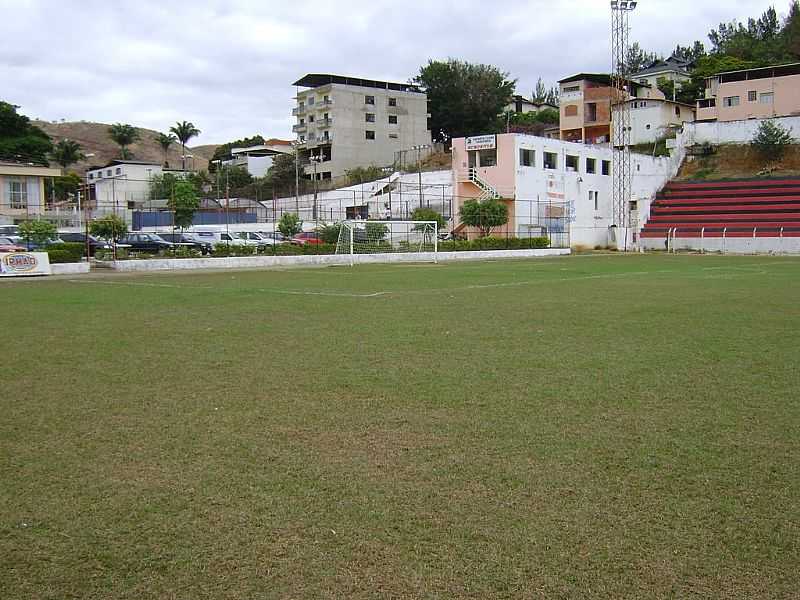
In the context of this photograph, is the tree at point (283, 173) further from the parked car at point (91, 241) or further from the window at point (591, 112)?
the parked car at point (91, 241)

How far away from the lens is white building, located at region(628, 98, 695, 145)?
69.5 metres

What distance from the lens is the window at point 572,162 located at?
5542 cm

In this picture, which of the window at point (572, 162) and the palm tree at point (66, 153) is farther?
the palm tree at point (66, 153)

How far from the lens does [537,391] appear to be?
7199 mm

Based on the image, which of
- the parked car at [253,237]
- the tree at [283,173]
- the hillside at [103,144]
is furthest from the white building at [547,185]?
the hillside at [103,144]

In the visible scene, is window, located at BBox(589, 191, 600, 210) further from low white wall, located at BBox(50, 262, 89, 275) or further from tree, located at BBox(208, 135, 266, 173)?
tree, located at BBox(208, 135, 266, 173)

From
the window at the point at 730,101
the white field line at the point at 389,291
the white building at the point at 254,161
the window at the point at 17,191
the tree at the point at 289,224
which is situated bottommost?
the white field line at the point at 389,291

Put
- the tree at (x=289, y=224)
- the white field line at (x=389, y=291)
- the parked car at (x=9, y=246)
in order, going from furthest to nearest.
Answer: the tree at (x=289, y=224) < the parked car at (x=9, y=246) < the white field line at (x=389, y=291)

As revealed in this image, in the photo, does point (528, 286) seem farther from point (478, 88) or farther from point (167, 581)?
point (478, 88)

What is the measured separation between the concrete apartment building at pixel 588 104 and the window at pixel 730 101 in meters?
6.27

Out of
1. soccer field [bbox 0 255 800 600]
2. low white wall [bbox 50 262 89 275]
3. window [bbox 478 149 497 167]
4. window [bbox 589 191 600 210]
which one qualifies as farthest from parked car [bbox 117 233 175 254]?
window [bbox 589 191 600 210]

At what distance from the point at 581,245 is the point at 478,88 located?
131ft

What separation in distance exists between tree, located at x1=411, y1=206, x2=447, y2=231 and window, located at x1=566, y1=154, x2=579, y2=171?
33.8 ft

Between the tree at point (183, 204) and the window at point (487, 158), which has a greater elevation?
the window at point (487, 158)
